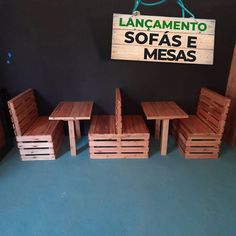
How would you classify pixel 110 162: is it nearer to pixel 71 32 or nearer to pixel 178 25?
pixel 71 32

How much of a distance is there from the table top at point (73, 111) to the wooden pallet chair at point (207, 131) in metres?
1.26

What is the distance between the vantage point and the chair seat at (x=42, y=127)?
241cm

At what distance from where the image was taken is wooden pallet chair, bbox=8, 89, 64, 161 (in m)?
2.33

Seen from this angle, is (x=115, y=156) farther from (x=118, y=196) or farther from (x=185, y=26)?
(x=185, y=26)

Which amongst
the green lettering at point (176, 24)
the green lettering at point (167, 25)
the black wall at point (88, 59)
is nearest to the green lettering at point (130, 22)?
the black wall at point (88, 59)

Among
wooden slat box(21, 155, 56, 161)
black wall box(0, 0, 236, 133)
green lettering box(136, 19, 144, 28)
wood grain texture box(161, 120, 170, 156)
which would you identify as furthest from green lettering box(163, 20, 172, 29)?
wooden slat box(21, 155, 56, 161)

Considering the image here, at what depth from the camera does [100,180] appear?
2.14 metres

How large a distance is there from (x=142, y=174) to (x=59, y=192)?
0.91m

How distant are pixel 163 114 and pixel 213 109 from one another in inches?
27.4

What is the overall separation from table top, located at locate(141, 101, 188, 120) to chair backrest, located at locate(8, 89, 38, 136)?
1.52 m

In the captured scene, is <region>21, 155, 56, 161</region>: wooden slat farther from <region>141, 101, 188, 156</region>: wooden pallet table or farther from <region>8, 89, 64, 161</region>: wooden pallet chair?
<region>141, 101, 188, 156</region>: wooden pallet table

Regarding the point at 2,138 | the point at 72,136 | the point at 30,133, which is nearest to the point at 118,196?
the point at 72,136

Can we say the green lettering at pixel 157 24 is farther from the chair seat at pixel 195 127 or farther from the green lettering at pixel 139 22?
the chair seat at pixel 195 127

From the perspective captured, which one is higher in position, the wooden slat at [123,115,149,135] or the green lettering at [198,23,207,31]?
the green lettering at [198,23,207,31]
